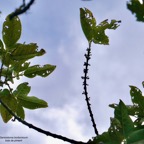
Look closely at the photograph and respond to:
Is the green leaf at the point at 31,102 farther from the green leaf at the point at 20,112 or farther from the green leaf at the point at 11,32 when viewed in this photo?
the green leaf at the point at 11,32

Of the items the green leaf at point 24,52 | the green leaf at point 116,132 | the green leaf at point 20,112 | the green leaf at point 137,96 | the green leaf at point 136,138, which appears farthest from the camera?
→ the green leaf at point 20,112

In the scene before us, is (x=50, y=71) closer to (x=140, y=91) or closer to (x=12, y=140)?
(x=12, y=140)

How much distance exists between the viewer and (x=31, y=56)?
3.25 metres

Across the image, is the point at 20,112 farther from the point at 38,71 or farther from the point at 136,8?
the point at 136,8

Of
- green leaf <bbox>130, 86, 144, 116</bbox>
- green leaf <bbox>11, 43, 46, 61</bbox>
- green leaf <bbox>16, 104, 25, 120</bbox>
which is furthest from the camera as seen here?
green leaf <bbox>16, 104, 25, 120</bbox>

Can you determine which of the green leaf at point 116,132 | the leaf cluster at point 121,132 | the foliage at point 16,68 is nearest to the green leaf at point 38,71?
the foliage at point 16,68

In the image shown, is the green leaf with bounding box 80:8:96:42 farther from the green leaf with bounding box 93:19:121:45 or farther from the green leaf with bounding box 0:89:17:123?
the green leaf with bounding box 0:89:17:123

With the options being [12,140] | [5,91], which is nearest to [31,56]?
[5,91]

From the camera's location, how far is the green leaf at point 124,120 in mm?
1850

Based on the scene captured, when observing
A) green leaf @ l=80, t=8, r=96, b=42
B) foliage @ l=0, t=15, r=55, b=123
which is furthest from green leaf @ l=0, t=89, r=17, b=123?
green leaf @ l=80, t=8, r=96, b=42

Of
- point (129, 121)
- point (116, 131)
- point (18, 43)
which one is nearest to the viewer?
point (116, 131)

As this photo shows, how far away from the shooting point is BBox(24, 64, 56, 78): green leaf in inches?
134

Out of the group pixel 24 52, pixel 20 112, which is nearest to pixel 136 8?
pixel 24 52

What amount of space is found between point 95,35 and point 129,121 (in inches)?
41.5
